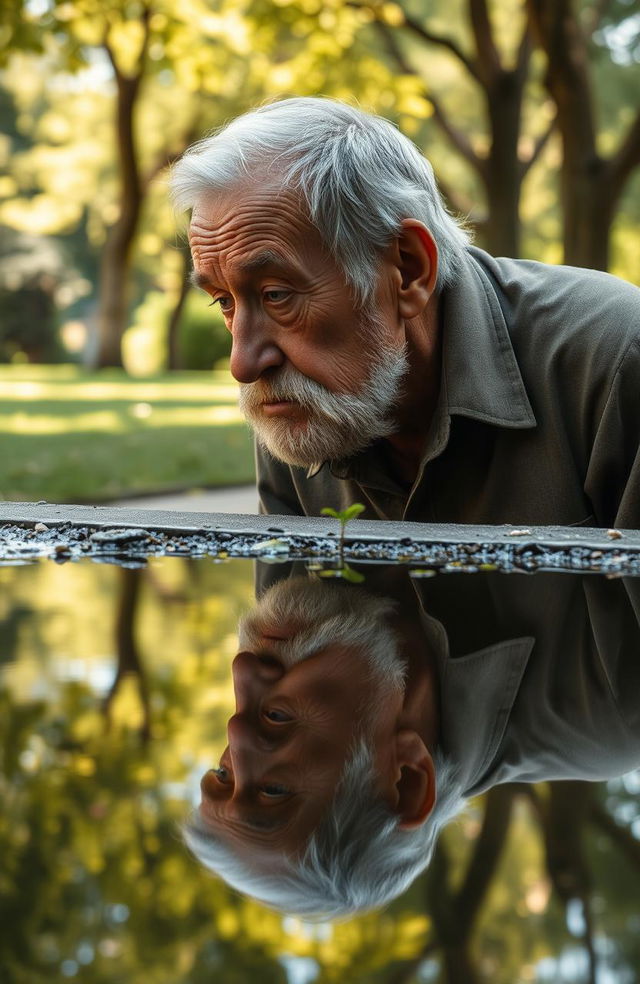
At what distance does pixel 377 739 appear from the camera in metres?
0.92

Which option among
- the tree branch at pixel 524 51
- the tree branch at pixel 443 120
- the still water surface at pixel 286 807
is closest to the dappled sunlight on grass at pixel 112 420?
the tree branch at pixel 443 120

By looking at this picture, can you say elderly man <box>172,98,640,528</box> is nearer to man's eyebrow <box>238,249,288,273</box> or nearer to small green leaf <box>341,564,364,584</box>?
man's eyebrow <box>238,249,288,273</box>

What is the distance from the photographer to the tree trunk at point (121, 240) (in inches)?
820

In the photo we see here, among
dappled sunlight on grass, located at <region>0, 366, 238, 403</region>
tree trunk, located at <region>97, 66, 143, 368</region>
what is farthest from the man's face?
tree trunk, located at <region>97, 66, 143, 368</region>

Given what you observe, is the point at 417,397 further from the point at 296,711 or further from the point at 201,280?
the point at 296,711

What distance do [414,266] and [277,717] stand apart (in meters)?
2.12

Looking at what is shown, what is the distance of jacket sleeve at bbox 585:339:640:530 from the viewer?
9.53 ft

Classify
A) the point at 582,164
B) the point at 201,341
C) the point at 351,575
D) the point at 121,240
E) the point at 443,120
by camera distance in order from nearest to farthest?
1. the point at 351,575
2. the point at 582,164
3. the point at 443,120
4. the point at 121,240
5. the point at 201,341

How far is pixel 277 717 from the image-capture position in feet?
3.21

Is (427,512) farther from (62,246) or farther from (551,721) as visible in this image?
(62,246)

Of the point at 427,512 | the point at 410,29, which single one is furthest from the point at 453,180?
the point at 427,512

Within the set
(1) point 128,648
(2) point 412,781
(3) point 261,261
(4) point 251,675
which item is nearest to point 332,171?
(3) point 261,261

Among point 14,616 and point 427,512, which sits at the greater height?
point 14,616

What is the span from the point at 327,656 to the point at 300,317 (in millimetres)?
1574
